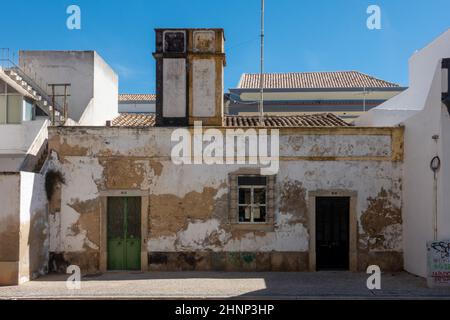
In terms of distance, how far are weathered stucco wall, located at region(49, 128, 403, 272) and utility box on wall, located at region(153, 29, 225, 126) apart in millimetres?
1290

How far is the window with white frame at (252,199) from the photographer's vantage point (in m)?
12.9

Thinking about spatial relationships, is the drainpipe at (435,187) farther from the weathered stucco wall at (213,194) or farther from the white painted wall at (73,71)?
the white painted wall at (73,71)

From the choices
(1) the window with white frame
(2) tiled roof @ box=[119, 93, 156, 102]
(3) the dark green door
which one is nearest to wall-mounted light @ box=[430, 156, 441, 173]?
(1) the window with white frame

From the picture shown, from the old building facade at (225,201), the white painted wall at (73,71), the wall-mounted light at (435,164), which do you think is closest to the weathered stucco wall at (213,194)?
the old building facade at (225,201)

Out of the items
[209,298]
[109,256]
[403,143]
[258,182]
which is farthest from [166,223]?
[403,143]

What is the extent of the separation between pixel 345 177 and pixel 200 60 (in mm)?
5183

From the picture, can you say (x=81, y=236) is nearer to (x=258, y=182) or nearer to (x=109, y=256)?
(x=109, y=256)

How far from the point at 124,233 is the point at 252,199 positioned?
342cm

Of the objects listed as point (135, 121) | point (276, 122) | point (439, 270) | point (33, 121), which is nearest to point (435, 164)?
point (439, 270)

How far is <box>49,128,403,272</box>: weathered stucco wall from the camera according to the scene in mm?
12781

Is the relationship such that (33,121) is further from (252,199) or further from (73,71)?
(252,199)

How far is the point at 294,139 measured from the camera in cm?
1294

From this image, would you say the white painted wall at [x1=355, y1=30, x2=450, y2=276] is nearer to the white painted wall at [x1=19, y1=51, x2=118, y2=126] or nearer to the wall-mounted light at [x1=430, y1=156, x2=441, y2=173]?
the wall-mounted light at [x1=430, y1=156, x2=441, y2=173]
